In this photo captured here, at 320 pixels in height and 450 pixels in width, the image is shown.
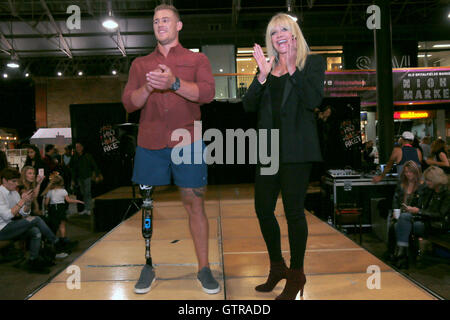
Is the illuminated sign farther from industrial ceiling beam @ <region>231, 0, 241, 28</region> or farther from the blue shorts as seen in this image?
the blue shorts

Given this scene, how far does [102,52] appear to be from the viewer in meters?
15.2

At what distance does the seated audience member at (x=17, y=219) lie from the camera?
3893 millimetres

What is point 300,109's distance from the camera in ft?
5.69

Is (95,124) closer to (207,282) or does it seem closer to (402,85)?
(207,282)

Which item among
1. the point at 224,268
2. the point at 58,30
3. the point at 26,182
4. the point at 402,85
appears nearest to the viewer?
the point at 224,268

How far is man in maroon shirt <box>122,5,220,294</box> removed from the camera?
185 centimetres

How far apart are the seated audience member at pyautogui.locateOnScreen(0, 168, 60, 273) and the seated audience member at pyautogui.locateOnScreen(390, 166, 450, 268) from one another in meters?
4.00

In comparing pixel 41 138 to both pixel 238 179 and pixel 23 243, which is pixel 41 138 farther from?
pixel 23 243

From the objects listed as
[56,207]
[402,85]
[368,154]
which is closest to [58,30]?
[56,207]

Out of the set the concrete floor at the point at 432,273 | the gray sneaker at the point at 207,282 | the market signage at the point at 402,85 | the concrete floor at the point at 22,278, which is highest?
the market signage at the point at 402,85

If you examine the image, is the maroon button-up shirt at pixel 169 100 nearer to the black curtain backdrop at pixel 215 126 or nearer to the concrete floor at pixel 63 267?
the concrete floor at pixel 63 267

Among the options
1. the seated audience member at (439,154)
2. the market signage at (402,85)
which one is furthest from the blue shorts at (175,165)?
the market signage at (402,85)

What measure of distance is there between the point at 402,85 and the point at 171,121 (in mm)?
10570

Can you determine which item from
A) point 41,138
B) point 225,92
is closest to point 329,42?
point 225,92
